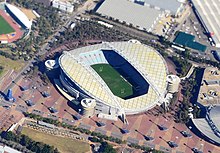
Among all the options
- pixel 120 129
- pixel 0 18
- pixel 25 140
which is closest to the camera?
pixel 25 140

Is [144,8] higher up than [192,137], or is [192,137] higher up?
[144,8]

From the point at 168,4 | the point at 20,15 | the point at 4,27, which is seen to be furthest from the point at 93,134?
the point at 168,4

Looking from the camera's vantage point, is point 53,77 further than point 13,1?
No

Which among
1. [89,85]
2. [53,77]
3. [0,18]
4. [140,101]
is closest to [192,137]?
[140,101]

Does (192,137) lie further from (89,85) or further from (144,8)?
(144,8)

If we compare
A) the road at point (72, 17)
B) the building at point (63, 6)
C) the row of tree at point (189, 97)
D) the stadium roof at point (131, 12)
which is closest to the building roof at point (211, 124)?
the row of tree at point (189, 97)

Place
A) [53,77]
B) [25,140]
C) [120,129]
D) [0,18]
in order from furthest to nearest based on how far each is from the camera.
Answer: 1. [0,18]
2. [53,77]
3. [120,129]
4. [25,140]

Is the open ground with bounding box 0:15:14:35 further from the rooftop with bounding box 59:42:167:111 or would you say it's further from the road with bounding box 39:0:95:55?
the rooftop with bounding box 59:42:167:111

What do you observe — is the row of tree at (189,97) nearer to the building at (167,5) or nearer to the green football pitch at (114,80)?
the green football pitch at (114,80)
